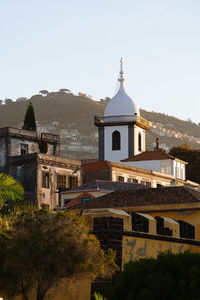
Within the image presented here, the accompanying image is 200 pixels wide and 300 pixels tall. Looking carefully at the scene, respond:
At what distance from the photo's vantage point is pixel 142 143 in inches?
3698

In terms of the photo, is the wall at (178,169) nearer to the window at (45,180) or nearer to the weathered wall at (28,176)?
the window at (45,180)

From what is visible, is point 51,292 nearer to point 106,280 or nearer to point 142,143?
point 106,280

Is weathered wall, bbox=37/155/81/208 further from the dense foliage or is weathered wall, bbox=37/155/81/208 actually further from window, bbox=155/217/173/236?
window, bbox=155/217/173/236

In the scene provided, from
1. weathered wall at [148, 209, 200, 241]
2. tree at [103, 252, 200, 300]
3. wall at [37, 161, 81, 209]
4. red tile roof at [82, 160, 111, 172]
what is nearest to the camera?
tree at [103, 252, 200, 300]

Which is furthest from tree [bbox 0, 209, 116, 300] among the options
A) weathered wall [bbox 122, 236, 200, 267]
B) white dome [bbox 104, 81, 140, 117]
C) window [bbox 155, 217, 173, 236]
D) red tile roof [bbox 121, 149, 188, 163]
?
white dome [bbox 104, 81, 140, 117]

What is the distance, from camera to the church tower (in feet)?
301

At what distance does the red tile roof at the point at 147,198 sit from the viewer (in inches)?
1474

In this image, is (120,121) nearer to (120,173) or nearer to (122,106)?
(122,106)

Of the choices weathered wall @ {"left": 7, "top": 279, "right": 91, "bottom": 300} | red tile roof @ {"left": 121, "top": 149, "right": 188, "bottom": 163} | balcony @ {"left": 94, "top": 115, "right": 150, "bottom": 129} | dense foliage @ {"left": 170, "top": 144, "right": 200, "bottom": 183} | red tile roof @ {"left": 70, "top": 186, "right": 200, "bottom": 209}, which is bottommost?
weathered wall @ {"left": 7, "top": 279, "right": 91, "bottom": 300}

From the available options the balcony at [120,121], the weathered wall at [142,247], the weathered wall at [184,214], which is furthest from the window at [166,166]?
the weathered wall at [142,247]

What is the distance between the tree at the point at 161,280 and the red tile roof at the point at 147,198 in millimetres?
10718

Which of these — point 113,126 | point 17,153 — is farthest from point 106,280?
point 113,126

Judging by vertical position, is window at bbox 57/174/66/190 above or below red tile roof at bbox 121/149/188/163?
below

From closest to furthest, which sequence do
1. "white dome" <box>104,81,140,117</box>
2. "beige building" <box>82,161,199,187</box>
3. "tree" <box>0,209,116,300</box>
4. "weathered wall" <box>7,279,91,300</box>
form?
"tree" <box>0,209,116,300</box>
"weathered wall" <box>7,279,91,300</box>
"beige building" <box>82,161,199,187</box>
"white dome" <box>104,81,140,117</box>
